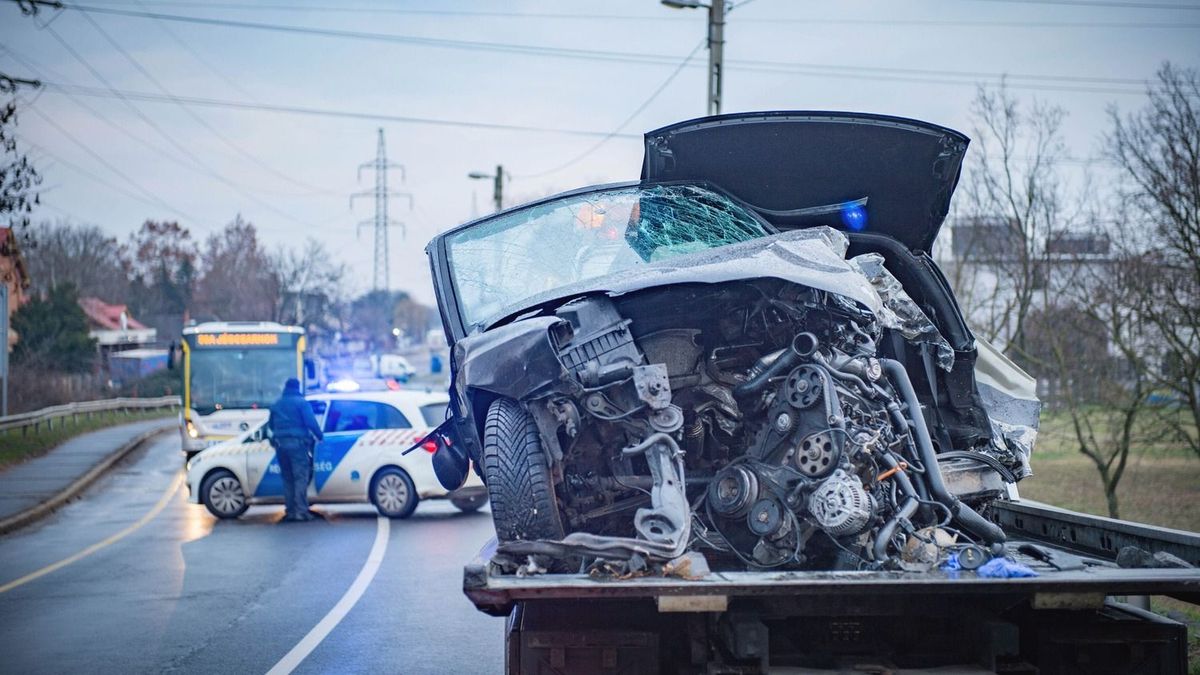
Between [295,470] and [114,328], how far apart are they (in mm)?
73450

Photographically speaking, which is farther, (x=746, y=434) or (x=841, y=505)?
(x=746, y=434)

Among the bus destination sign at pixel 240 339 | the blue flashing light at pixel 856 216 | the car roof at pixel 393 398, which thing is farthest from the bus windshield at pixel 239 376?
the blue flashing light at pixel 856 216

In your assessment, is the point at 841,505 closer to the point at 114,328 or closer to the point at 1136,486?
the point at 1136,486

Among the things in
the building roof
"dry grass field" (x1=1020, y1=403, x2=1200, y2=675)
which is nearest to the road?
"dry grass field" (x1=1020, y1=403, x2=1200, y2=675)

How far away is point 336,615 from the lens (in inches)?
360

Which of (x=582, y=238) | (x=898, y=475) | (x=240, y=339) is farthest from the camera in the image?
(x=240, y=339)

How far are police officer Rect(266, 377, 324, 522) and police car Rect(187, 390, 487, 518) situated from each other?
0.90 ft

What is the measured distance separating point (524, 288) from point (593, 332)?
4.89 feet

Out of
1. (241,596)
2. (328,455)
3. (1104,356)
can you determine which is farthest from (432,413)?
(1104,356)

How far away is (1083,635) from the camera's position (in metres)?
4.34

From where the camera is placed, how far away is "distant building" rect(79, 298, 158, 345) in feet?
243

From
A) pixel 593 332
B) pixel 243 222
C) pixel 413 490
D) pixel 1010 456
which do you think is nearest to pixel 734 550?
pixel 593 332

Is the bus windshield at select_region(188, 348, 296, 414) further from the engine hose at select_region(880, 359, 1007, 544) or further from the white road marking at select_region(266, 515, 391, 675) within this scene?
the engine hose at select_region(880, 359, 1007, 544)

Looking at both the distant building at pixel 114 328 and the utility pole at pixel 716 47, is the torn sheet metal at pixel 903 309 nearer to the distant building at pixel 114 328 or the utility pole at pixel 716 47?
the utility pole at pixel 716 47
